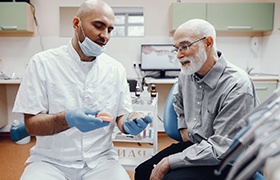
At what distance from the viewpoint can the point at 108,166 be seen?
1.29 meters

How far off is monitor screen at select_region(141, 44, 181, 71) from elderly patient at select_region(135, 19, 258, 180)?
6.42 feet

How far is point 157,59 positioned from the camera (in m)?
3.52

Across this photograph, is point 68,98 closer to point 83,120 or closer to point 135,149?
point 83,120

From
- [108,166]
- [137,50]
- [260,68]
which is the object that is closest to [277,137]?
[108,166]

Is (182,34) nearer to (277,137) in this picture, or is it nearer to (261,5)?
(277,137)

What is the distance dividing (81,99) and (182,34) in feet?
2.10

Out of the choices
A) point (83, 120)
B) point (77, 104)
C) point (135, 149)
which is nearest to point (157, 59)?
point (135, 149)

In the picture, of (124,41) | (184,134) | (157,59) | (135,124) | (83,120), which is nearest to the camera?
(83,120)

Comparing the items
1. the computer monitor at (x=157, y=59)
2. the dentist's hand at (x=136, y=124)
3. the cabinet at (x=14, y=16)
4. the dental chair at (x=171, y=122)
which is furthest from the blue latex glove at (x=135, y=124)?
the cabinet at (x=14, y=16)

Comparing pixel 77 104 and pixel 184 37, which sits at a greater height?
pixel 184 37

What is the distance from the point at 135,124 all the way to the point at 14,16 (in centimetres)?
280

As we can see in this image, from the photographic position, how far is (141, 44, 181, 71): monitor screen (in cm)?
351

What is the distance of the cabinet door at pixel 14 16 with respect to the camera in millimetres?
3275

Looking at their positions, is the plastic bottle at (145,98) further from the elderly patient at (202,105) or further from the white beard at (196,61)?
the white beard at (196,61)
